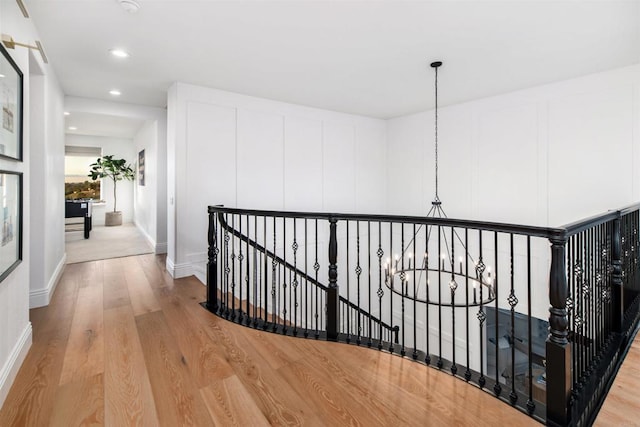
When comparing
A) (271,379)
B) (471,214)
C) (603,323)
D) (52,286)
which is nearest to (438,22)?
(603,323)

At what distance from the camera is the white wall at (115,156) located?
8.80 m

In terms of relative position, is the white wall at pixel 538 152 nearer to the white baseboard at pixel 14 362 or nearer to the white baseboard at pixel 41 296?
the white baseboard at pixel 14 362

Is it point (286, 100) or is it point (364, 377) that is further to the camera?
point (286, 100)

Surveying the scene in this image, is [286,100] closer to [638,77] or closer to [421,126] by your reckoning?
[421,126]

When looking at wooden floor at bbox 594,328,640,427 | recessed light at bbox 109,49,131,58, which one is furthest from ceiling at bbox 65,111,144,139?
wooden floor at bbox 594,328,640,427

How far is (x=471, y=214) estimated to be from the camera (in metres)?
5.19

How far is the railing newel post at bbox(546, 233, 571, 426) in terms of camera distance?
1491 mm

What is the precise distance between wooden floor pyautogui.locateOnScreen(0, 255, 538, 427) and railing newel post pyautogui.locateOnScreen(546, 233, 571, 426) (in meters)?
0.17

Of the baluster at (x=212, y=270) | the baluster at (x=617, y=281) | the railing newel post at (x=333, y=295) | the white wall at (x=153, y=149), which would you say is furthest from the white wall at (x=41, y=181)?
the baluster at (x=617, y=281)

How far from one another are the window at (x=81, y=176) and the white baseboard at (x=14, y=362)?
8.28 m

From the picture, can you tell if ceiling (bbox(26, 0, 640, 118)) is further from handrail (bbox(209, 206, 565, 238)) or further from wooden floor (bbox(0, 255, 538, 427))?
wooden floor (bbox(0, 255, 538, 427))

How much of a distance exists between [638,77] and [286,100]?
4394 mm

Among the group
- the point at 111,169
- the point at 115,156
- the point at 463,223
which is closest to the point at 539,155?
the point at 463,223

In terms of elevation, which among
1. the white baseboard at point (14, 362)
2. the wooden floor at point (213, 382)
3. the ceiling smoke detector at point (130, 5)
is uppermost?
the ceiling smoke detector at point (130, 5)
